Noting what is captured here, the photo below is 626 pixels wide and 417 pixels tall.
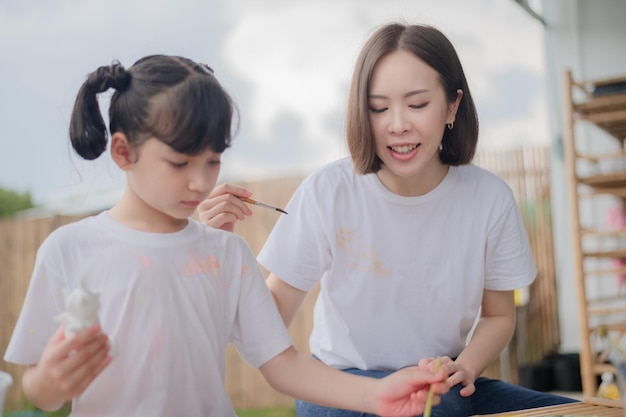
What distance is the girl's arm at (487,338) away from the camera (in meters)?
1.73

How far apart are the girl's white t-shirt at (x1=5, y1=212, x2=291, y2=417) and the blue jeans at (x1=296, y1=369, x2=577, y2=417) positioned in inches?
19.2

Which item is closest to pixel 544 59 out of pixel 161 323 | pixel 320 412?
pixel 320 412

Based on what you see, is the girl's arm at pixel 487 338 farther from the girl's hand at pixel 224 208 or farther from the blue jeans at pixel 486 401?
the girl's hand at pixel 224 208

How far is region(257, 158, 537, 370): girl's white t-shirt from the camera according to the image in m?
1.90

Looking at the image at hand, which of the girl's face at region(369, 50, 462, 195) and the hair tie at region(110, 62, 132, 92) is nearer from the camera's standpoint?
the hair tie at region(110, 62, 132, 92)

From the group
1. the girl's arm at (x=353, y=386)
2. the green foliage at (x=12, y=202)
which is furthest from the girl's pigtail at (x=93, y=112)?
the green foliage at (x=12, y=202)

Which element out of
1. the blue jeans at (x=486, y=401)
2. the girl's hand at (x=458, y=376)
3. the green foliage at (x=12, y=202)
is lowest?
the blue jeans at (x=486, y=401)

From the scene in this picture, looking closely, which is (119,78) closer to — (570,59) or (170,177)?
(170,177)

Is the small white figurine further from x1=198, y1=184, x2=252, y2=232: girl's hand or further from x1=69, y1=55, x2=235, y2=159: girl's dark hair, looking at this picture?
x1=198, y1=184, x2=252, y2=232: girl's hand

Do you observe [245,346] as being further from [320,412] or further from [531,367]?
[531,367]

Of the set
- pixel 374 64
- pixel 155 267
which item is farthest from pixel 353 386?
pixel 374 64

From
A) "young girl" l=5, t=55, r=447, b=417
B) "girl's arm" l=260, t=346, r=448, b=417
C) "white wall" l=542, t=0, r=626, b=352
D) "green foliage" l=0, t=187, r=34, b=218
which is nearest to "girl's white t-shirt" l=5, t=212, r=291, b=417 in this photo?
"young girl" l=5, t=55, r=447, b=417

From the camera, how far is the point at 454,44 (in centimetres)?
197

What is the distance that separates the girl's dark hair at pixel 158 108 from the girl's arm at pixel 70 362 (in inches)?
13.3
